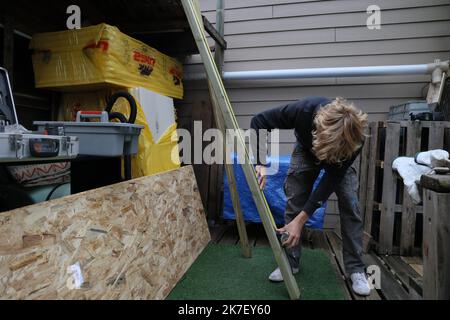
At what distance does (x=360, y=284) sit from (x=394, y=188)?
→ 96 centimetres

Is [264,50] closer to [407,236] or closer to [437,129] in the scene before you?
[437,129]

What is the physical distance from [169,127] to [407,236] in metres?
2.11

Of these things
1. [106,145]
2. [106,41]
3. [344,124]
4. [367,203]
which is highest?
[106,41]

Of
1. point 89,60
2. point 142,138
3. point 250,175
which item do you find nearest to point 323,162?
point 250,175

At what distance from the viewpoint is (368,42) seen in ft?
10.0

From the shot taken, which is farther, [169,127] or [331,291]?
[169,127]

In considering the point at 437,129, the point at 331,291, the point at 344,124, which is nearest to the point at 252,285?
the point at 331,291

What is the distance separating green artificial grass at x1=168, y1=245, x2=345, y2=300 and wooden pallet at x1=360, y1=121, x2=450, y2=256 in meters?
0.53

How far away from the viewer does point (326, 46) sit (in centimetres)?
315

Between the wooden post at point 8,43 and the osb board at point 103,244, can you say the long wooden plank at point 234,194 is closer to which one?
the osb board at point 103,244

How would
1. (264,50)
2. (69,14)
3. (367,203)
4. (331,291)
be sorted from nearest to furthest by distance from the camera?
(331,291) < (367,203) < (69,14) < (264,50)

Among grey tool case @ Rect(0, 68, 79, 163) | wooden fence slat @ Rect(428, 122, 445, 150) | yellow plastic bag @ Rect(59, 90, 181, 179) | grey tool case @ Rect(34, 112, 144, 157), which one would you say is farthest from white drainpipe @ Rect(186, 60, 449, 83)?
grey tool case @ Rect(0, 68, 79, 163)

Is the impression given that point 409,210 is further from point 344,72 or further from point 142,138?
point 142,138

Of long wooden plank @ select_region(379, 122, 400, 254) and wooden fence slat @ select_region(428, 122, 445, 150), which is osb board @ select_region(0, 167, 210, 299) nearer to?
long wooden plank @ select_region(379, 122, 400, 254)
